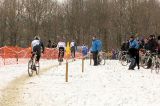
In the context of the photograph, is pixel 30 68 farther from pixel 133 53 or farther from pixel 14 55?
pixel 14 55

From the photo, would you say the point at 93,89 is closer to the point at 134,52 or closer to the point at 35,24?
the point at 134,52

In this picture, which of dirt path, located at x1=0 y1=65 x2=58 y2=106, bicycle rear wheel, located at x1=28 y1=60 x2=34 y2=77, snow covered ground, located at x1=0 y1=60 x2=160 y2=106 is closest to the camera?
dirt path, located at x1=0 y1=65 x2=58 y2=106

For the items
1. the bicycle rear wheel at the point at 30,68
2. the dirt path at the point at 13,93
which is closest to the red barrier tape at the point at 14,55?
the bicycle rear wheel at the point at 30,68

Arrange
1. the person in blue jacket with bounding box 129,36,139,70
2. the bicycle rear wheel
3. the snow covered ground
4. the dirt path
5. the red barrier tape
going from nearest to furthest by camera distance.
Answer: the dirt path → the snow covered ground → the bicycle rear wheel → the person in blue jacket with bounding box 129,36,139,70 → the red barrier tape

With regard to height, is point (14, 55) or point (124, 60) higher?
point (14, 55)

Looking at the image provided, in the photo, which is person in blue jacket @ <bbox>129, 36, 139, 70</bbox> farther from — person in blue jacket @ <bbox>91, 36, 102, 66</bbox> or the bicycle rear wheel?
the bicycle rear wheel

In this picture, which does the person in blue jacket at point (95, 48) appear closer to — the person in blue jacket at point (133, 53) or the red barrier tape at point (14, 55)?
the person in blue jacket at point (133, 53)

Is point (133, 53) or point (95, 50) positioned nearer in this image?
point (133, 53)

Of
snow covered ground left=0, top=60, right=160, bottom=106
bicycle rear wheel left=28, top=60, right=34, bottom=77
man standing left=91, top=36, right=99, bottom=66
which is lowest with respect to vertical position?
snow covered ground left=0, top=60, right=160, bottom=106

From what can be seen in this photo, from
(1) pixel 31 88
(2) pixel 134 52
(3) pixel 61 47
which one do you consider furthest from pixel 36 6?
(1) pixel 31 88

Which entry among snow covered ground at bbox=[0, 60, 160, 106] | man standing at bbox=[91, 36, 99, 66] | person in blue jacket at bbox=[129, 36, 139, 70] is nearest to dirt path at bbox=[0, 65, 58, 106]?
snow covered ground at bbox=[0, 60, 160, 106]

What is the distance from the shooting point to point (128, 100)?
50.0ft

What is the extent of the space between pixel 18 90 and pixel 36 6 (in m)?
57.0

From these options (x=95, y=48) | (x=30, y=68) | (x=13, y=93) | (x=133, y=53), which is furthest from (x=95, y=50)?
(x=13, y=93)
